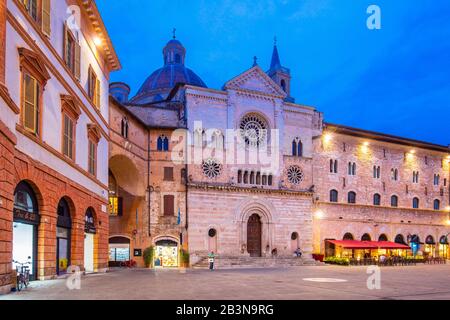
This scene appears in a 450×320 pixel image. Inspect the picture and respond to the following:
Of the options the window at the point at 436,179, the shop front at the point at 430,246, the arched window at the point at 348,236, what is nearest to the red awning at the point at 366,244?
the arched window at the point at 348,236

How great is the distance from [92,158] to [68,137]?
5.06 metres

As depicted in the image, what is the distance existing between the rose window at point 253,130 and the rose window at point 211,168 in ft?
13.6

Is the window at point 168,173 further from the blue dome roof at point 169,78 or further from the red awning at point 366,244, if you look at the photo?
the blue dome roof at point 169,78

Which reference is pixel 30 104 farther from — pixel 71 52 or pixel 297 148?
pixel 297 148

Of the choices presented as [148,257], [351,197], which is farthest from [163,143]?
[351,197]

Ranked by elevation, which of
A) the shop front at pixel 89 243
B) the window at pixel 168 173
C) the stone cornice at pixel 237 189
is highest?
the window at pixel 168 173

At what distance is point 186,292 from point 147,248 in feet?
82.6

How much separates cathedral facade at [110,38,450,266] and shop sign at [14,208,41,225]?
60.0 ft

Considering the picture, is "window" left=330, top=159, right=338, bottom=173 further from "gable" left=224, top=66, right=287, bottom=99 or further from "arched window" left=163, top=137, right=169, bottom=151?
"arched window" left=163, top=137, right=169, bottom=151

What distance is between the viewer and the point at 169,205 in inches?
1690

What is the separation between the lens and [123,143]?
1502 inches

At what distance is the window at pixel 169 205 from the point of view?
4288cm

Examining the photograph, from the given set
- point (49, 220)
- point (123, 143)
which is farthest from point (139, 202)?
point (49, 220)
